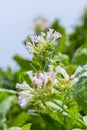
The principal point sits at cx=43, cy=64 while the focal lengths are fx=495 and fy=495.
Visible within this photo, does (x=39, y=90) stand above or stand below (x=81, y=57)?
below

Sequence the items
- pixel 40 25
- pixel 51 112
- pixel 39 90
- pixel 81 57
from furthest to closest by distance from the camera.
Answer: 1. pixel 40 25
2. pixel 81 57
3. pixel 51 112
4. pixel 39 90

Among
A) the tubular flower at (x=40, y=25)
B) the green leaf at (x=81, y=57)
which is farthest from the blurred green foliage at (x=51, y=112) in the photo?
the tubular flower at (x=40, y=25)

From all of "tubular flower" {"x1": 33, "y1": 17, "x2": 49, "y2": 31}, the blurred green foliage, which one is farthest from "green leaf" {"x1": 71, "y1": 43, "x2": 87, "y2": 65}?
"tubular flower" {"x1": 33, "y1": 17, "x2": 49, "y2": 31}

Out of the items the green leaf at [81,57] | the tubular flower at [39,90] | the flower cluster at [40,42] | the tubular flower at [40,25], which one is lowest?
the tubular flower at [39,90]

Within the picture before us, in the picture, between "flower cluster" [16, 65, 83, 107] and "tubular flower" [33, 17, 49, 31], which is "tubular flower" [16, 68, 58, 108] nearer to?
"flower cluster" [16, 65, 83, 107]

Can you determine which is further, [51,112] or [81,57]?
[81,57]

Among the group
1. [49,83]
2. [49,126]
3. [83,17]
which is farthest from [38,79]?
[83,17]

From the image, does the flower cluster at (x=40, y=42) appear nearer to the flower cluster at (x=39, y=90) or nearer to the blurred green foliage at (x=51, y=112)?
the blurred green foliage at (x=51, y=112)

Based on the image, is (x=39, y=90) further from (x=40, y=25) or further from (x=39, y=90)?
(x=40, y=25)

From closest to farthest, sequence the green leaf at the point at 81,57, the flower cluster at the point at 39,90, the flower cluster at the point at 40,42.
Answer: the flower cluster at the point at 39,90, the flower cluster at the point at 40,42, the green leaf at the point at 81,57

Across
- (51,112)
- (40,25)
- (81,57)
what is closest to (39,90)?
(51,112)

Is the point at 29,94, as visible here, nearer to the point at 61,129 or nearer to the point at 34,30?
the point at 61,129
